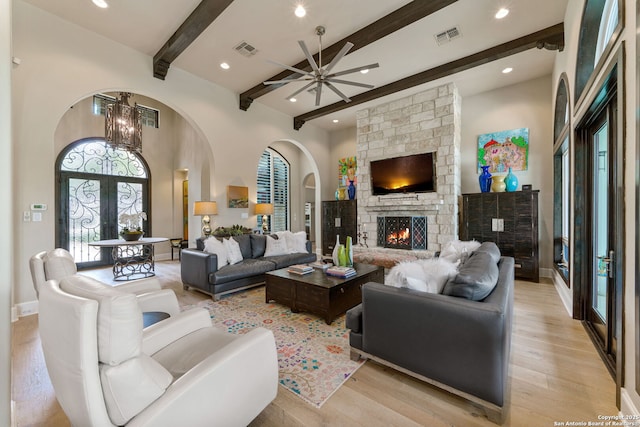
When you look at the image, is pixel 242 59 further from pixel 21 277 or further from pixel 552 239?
pixel 552 239

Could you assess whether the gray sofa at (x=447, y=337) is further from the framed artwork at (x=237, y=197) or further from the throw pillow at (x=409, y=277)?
the framed artwork at (x=237, y=197)

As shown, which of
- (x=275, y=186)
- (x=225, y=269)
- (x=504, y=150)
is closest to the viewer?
(x=225, y=269)

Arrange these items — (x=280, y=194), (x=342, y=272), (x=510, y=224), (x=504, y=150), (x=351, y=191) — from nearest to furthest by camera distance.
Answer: (x=342, y=272) → (x=510, y=224) → (x=504, y=150) → (x=351, y=191) → (x=280, y=194)

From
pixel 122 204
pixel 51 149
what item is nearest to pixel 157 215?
pixel 122 204

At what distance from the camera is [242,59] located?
14.7ft

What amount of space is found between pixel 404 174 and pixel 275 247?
319 cm

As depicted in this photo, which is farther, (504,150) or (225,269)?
(504,150)

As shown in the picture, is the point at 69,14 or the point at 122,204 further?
the point at 122,204

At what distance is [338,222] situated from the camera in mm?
7164

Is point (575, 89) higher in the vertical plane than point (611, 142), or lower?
higher

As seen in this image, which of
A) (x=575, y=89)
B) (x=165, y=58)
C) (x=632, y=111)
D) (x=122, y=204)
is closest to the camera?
(x=632, y=111)

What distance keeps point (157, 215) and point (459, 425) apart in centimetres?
783

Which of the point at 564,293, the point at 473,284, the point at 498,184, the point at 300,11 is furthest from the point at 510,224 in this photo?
the point at 300,11

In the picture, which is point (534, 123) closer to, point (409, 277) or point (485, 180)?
point (485, 180)
